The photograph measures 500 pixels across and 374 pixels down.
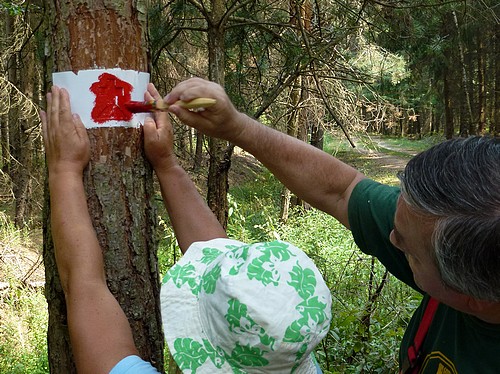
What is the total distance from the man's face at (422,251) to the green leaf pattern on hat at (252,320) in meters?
0.29

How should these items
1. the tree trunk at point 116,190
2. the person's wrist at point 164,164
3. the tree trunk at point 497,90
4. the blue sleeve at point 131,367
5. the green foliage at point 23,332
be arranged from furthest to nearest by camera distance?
the tree trunk at point 497,90
the green foliage at point 23,332
the person's wrist at point 164,164
the tree trunk at point 116,190
the blue sleeve at point 131,367

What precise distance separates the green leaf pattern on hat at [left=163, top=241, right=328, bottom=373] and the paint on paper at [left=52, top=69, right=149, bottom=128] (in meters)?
0.68

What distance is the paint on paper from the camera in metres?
1.64

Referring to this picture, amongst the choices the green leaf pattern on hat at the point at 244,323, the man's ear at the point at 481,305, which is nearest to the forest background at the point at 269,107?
the green leaf pattern on hat at the point at 244,323

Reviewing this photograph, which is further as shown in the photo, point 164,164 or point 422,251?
point 164,164

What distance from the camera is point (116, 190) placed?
5.57 ft

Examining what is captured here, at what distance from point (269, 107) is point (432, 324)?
6.99 meters

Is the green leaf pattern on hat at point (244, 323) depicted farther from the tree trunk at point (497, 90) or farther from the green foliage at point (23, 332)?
the tree trunk at point (497, 90)

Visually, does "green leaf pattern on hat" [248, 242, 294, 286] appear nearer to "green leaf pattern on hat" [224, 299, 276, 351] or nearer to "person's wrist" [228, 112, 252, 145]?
"green leaf pattern on hat" [224, 299, 276, 351]

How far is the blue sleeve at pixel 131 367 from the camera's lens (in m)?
1.26

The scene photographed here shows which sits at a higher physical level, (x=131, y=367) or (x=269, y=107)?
(x=269, y=107)

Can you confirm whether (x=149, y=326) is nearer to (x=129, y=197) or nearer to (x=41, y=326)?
(x=129, y=197)

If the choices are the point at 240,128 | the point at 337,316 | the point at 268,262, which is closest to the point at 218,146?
the point at 337,316

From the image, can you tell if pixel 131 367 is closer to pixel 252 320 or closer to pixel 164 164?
pixel 252 320
